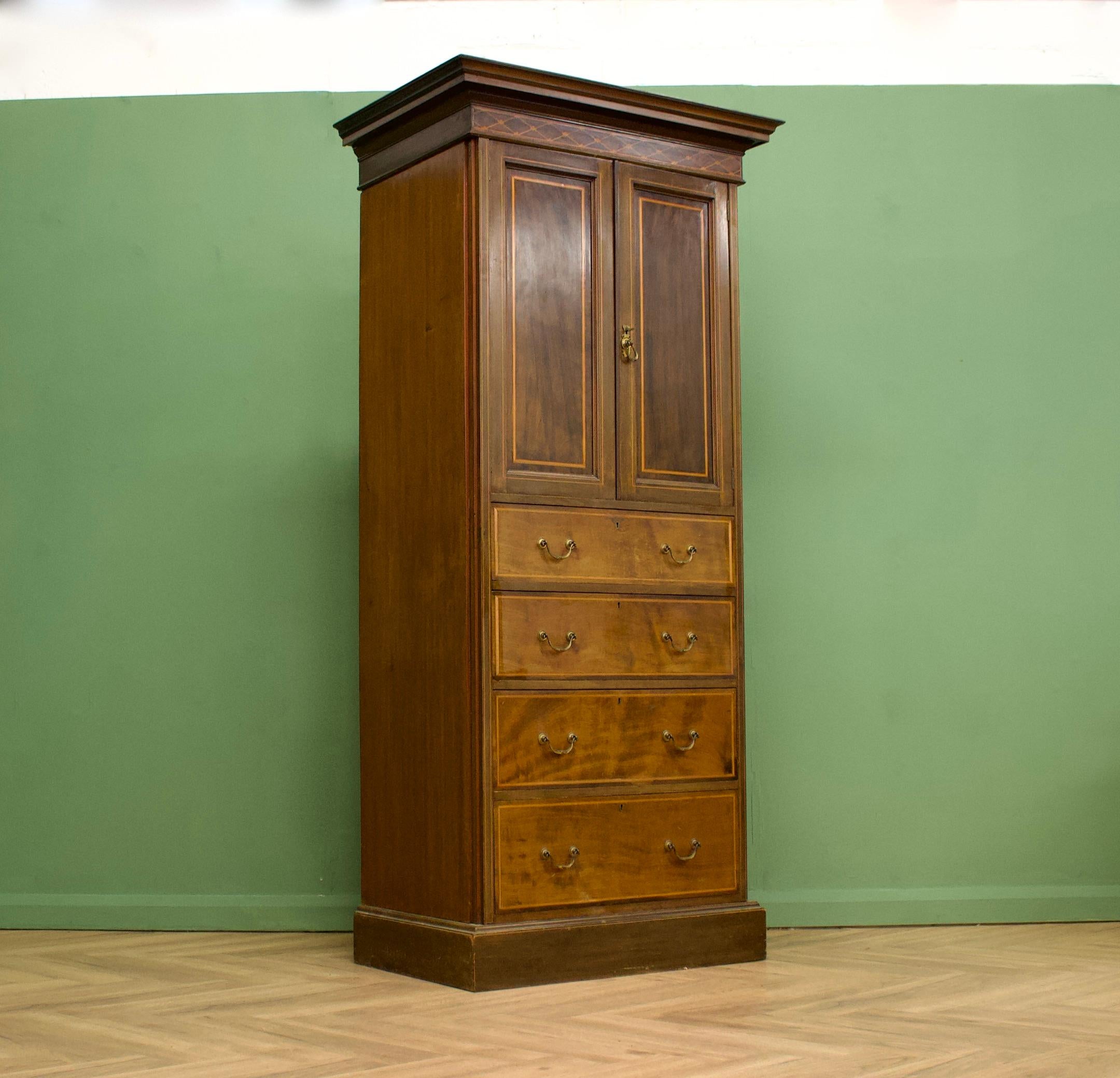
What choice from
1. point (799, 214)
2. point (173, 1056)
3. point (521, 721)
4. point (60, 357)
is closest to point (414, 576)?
point (521, 721)

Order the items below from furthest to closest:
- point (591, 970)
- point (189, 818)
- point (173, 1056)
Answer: point (189, 818) → point (591, 970) → point (173, 1056)

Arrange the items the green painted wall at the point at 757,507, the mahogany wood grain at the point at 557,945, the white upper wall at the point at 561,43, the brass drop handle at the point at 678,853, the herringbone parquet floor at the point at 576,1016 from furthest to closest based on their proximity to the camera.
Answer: the white upper wall at the point at 561,43 → the green painted wall at the point at 757,507 → the brass drop handle at the point at 678,853 → the mahogany wood grain at the point at 557,945 → the herringbone parquet floor at the point at 576,1016

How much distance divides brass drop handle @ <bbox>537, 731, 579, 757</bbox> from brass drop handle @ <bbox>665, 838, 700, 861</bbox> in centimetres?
35

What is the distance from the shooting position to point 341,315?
419 centimetres

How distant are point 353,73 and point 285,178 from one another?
0.39 metres

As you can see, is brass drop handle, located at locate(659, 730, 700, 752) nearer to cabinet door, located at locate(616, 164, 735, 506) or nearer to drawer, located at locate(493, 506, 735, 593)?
drawer, located at locate(493, 506, 735, 593)

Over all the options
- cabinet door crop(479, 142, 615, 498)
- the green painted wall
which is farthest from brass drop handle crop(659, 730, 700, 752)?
the green painted wall

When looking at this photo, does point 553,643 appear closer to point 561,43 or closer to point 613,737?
point 613,737

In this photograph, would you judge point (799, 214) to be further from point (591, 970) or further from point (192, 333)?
point (591, 970)

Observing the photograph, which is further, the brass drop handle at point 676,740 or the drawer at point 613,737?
the brass drop handle at point 676,740

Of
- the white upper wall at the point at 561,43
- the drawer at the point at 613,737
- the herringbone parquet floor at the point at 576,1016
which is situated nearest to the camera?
the herringbone parquet floor at the point at 576,1016

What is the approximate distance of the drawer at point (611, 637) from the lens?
126 inches

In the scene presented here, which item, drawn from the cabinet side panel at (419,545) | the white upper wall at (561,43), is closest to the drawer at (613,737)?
the cabinet side panel at (419,545)

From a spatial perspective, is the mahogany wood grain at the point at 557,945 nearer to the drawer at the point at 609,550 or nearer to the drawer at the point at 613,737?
the drawer at the point at 613,737
